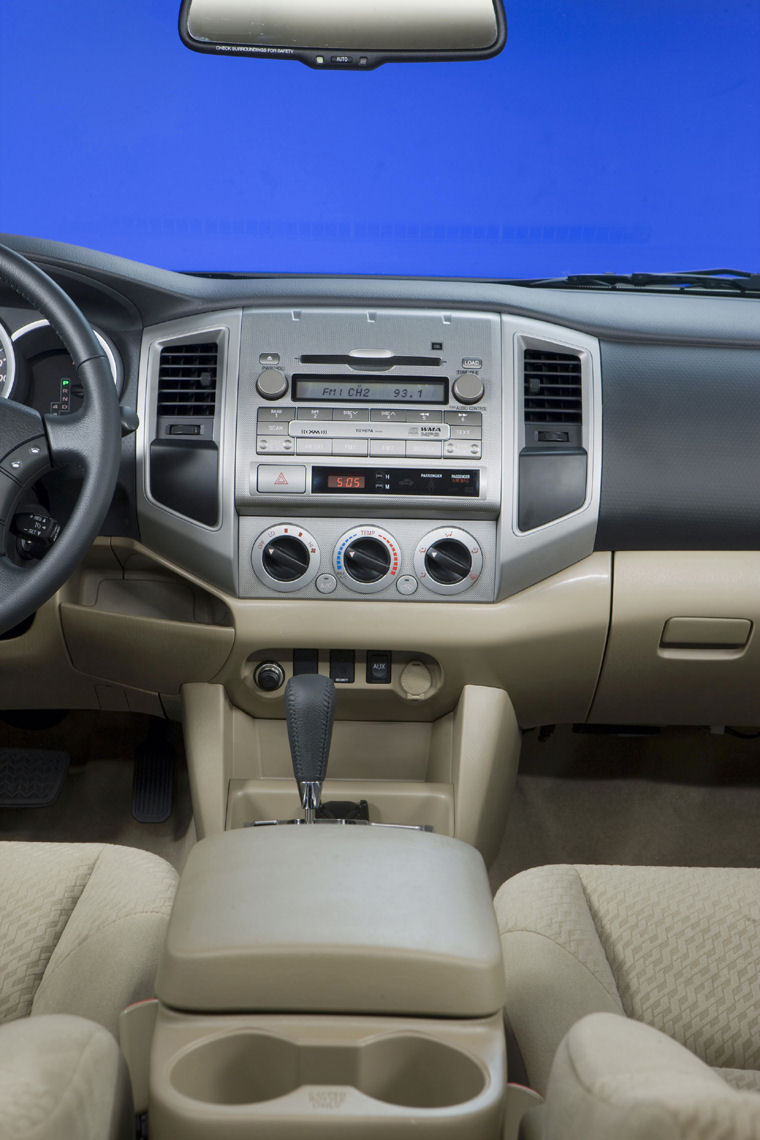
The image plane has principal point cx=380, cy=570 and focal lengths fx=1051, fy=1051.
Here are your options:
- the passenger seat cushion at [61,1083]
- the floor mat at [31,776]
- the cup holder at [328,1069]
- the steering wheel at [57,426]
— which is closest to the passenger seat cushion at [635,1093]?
the cup holder at [328,1069]

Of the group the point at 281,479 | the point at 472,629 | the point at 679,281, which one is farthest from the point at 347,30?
the point at 472,629

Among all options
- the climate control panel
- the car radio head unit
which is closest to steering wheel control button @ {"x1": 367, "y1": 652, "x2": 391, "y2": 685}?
the climate control panel

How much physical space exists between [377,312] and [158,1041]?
4.83 ft

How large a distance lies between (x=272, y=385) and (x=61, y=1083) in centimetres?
143

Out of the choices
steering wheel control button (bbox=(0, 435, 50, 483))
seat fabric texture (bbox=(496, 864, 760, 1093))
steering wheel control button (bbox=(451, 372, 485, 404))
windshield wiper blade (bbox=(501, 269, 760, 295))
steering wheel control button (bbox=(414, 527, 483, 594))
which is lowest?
seat fabric texture (bbox=(496, 864, 760, 1093))

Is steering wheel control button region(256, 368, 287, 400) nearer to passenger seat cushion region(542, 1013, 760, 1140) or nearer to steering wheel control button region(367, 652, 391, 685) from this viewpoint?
steering wheel control button region(367, 652, 391, 685)

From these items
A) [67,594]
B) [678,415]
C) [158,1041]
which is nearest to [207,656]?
[67,594]

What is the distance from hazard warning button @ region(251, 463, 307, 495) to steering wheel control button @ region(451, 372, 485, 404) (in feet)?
1.01

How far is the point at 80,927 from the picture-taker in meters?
1.18

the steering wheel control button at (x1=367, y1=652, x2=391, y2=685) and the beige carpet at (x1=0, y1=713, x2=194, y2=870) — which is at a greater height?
the steering wheel control button at (x1=367, y1=652, x2=391, y2=685)

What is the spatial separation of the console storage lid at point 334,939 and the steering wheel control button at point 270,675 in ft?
3.84

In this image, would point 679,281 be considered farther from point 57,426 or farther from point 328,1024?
point 328,1024

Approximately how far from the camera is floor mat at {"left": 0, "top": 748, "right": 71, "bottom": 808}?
2.42 meters

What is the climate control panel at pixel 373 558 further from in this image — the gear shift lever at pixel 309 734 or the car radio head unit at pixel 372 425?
the gear shift lever at pixel 309 734
